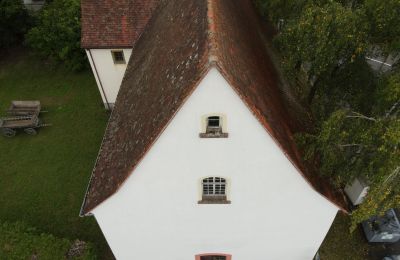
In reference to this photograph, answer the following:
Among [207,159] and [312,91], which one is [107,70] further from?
[207,159]

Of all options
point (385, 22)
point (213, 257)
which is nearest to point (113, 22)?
point (213, 257)

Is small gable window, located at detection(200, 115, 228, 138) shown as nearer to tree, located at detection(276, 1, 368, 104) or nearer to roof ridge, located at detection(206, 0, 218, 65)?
roof ridge, located at detection(206, 0, 218, 65)

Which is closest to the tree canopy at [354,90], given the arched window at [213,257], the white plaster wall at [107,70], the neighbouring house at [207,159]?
the neighbouring house at [207,159]

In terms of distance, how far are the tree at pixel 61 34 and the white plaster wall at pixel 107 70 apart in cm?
692

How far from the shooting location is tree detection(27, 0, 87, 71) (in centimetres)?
2959

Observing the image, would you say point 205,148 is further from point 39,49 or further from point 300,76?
point 39,49

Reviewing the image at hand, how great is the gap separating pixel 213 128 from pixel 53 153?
1812cm

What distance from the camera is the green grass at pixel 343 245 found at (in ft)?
63.3

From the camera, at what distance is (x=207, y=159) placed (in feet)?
39.8

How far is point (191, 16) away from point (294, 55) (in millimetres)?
4615

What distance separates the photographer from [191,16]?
13977 mm

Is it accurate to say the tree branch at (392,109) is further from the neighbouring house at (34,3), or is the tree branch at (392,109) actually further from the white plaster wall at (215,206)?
the neighbouring house at (34,3)

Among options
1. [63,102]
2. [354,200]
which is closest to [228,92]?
[354,200]

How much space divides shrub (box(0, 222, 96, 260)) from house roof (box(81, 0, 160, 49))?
12.6m
